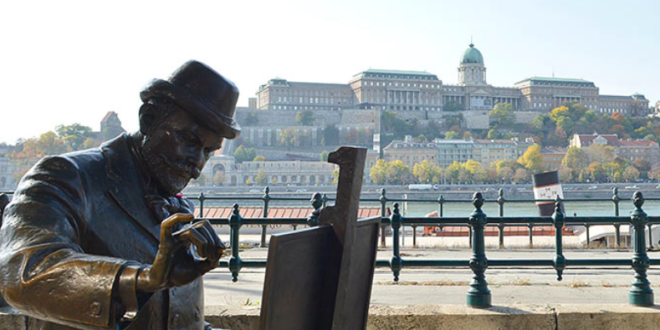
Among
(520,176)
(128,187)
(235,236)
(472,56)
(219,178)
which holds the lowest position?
(235,236)

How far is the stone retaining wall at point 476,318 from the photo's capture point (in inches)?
161

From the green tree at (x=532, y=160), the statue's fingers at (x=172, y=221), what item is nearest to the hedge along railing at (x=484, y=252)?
the statue's fingers at (x=172, y=221)

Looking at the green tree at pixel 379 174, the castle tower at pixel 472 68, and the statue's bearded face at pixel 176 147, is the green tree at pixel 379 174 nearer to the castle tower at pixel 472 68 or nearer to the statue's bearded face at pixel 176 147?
the castle tower at pixel 472 68

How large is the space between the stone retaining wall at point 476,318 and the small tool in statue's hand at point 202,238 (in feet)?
8.87

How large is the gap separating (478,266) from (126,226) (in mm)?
3223

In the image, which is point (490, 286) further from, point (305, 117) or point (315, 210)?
point (305, 117)

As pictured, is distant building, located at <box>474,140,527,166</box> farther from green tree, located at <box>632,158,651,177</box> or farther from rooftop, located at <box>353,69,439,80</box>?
rooftop, located at <box>353,69,439,80</box>

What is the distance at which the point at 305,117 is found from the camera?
12456 cm

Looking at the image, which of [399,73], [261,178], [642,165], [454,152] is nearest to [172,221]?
[261,178]

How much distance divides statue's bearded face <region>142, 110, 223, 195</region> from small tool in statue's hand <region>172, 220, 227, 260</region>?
50cm

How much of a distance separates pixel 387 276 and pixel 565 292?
1891mm

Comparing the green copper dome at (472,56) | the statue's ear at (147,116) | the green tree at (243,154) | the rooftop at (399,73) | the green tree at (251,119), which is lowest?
the statue's ear at (147,116)

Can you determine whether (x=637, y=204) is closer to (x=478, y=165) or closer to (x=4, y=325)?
(x=4, y=325)

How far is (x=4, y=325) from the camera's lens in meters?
3.96
